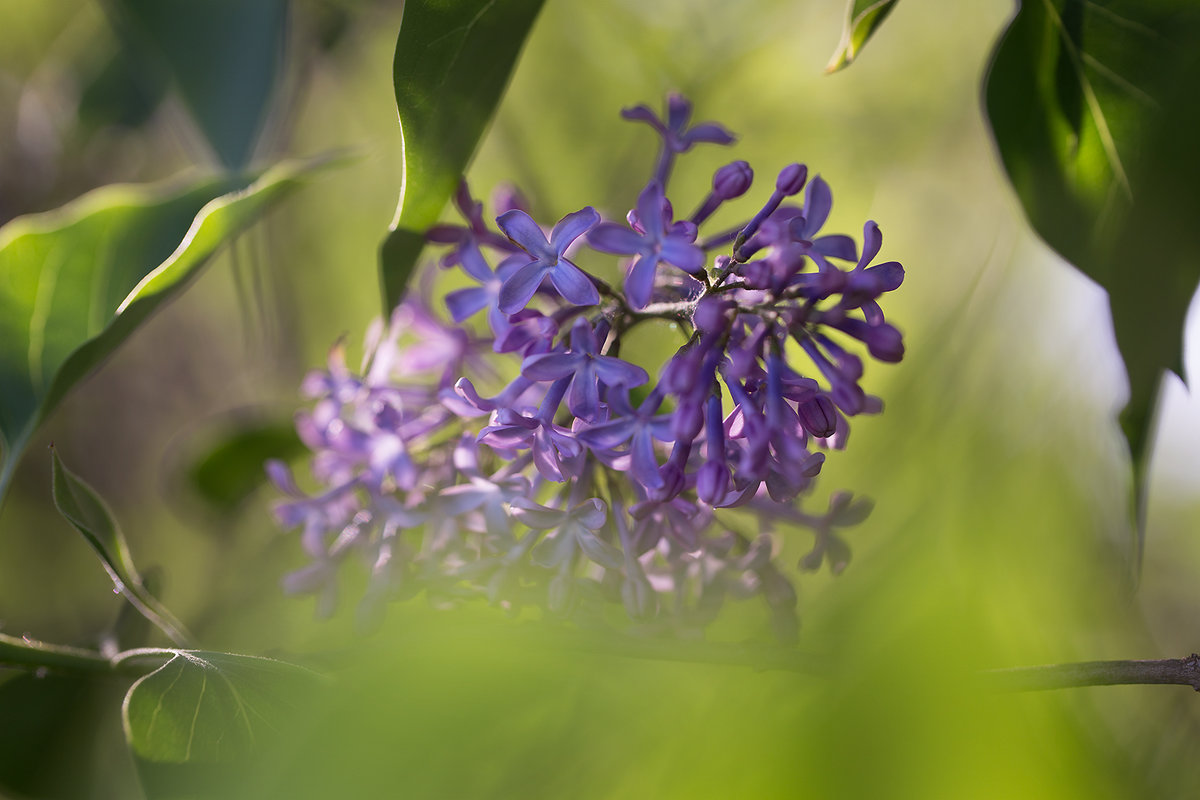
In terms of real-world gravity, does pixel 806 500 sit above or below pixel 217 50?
below

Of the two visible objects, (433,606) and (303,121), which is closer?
(433,606)

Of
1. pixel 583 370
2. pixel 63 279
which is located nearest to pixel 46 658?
pixel 63 279

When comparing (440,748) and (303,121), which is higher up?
(440,748)

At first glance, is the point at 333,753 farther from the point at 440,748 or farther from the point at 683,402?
the point at 683,402

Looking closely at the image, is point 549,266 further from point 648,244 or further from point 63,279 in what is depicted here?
point 63,279

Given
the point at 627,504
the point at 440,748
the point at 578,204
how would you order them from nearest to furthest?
1. the point at 440,748
2. the point at 627,504
3. the point at 578,204

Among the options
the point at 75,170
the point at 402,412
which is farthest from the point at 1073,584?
the point at 75,170
